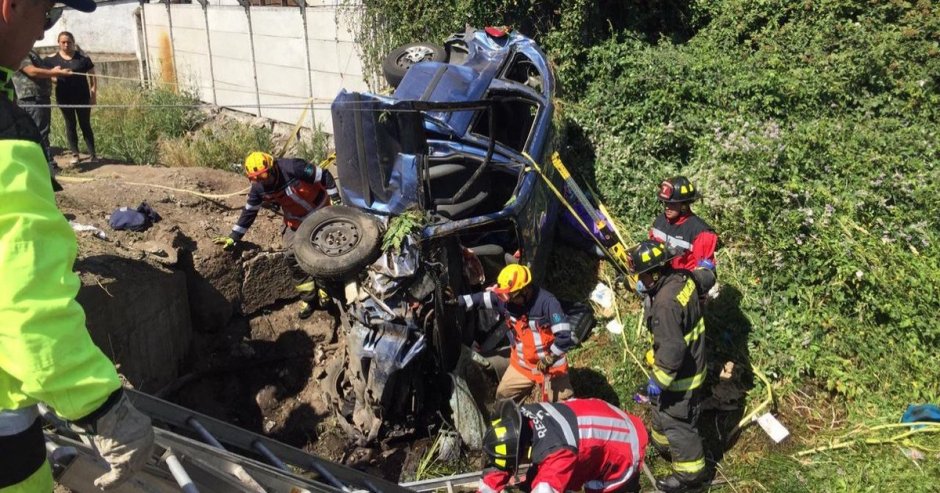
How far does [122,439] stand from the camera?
183 centimetres

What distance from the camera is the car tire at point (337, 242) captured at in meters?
4.80

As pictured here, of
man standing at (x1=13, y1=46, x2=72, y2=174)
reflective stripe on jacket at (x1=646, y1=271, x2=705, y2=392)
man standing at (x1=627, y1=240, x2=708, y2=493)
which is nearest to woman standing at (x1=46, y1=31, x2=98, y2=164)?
man standing at (x1=13, y1=46, x2=72, y2=174)

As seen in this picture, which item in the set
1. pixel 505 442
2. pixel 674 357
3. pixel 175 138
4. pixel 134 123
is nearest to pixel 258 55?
pixel 175 138

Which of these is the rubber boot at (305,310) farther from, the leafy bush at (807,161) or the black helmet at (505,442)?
the leafy bush at (807,161)

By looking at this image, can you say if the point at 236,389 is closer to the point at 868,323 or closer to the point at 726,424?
the point at 726,424

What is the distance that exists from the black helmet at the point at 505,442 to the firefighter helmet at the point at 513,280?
1220mm

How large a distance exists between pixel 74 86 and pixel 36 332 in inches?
323

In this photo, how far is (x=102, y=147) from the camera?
10359mm

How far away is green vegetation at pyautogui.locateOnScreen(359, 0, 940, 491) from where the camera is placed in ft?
16.8

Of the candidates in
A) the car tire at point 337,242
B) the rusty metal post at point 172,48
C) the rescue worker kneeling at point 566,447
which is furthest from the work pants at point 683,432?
the rusty metal post at point 172,48

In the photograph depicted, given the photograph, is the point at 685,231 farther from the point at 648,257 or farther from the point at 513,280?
the point at 513,280

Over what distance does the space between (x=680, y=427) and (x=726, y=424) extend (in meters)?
0.81

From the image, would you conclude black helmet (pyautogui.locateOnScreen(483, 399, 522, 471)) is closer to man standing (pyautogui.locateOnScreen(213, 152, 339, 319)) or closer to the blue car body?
the blue car body

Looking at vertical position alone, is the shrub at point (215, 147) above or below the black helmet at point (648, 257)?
below
